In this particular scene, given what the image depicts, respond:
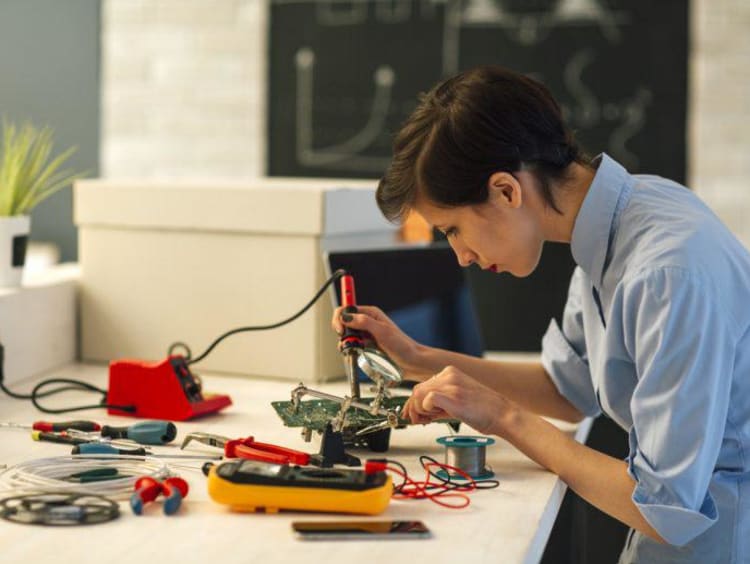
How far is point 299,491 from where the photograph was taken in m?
1.26

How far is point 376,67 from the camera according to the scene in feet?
13.2

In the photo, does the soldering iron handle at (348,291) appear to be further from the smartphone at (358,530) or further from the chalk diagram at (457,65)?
the chalk diagram at (457,65)

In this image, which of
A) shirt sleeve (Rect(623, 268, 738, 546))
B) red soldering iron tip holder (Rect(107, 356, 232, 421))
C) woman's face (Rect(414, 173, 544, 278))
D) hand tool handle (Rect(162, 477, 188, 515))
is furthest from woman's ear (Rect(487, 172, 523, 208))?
red soldering iron tip holder (Rect(107, 356, 232, 421))

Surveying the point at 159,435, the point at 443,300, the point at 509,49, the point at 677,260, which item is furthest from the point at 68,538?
the point at 509,49

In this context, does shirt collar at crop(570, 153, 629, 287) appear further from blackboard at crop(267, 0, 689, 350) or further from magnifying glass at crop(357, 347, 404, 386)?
blackboard at crop(267, 0, 689, 350)

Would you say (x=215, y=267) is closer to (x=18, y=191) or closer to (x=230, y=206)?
(x=230, y=206)

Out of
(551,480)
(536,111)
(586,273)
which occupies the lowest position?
(551,480)

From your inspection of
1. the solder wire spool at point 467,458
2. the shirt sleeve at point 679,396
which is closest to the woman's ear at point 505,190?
the shirt sleeve at point 679,396

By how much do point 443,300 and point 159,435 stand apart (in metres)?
0.76

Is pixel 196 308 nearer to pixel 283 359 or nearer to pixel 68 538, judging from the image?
pixel 283 359

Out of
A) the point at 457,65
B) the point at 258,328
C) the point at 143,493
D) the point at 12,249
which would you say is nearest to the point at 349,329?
the point at 258,328

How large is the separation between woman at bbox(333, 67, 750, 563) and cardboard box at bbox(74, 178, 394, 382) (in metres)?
0.61

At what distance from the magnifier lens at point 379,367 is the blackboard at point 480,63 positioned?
2.36 m

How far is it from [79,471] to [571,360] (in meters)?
0.78
